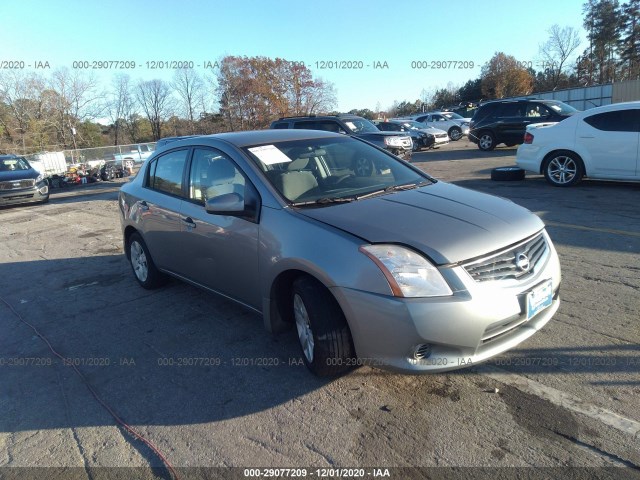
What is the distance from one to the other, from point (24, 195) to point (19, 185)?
1.19 ft

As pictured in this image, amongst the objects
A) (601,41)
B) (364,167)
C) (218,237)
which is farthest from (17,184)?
(601,41)

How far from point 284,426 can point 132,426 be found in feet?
3.28

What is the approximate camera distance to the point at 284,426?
281 cm

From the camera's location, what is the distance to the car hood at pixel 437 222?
2754 mm

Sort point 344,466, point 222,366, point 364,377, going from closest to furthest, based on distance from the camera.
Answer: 1. point 344,466
2. point 364,377
3. point 222,366

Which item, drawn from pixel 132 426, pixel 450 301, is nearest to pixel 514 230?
pixel 450 301

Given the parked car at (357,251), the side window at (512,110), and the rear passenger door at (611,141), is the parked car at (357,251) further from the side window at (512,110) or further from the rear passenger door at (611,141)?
the side window at (512,110)

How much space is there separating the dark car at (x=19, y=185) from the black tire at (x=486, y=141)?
1617cm

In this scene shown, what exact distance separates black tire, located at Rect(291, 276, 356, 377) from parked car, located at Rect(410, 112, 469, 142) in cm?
2515

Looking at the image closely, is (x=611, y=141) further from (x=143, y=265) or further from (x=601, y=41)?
(x=601, y=41)

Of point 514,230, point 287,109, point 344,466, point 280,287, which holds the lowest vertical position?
point 344,466

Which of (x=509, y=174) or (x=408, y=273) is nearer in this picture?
(x=408, y=273)

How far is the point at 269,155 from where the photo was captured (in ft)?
12.5

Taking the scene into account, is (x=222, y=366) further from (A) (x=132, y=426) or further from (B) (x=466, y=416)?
(B) (x=466, y=416)
